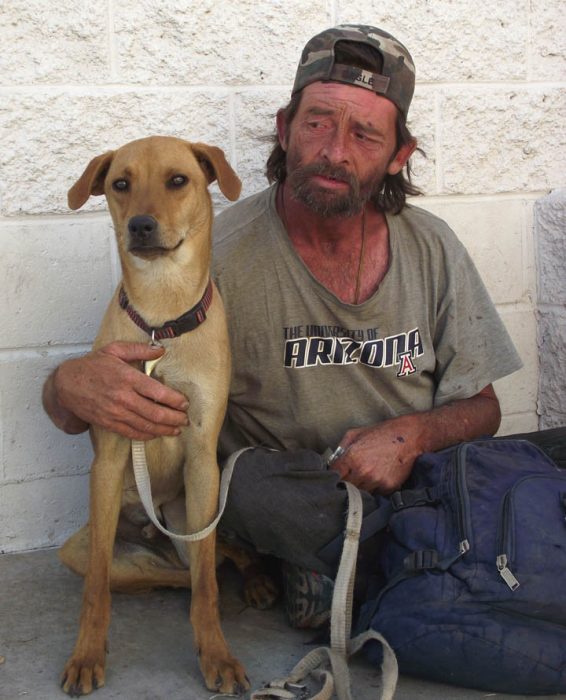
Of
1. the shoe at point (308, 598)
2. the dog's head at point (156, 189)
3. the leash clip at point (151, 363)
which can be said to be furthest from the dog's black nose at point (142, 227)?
the shoe at point (308, 598)

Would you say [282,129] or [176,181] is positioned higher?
[282,129]

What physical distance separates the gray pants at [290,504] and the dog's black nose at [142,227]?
71cm

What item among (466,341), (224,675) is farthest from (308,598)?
(466,341)

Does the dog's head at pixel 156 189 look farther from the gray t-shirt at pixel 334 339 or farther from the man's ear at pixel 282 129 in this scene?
the man's ear at pixel 282 129

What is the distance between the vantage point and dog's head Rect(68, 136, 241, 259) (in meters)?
2.54

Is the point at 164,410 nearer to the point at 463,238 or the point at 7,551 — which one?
the point at 7,551

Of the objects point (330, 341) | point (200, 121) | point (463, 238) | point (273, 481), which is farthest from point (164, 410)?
point (463, 238)

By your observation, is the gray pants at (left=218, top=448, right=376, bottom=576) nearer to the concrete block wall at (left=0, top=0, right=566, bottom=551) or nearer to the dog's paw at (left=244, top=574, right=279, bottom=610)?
the dog's paw at (left=244, top=574, right=279, bottom=610)

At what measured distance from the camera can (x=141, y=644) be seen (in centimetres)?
272

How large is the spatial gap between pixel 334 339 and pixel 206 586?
846mm

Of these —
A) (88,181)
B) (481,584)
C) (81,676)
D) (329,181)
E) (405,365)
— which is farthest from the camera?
(405,365)

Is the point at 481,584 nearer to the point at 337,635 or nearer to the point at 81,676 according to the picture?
the point at 337,635

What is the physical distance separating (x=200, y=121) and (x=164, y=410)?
1.31 metres

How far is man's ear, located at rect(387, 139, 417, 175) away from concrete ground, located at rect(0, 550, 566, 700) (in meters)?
1.46
